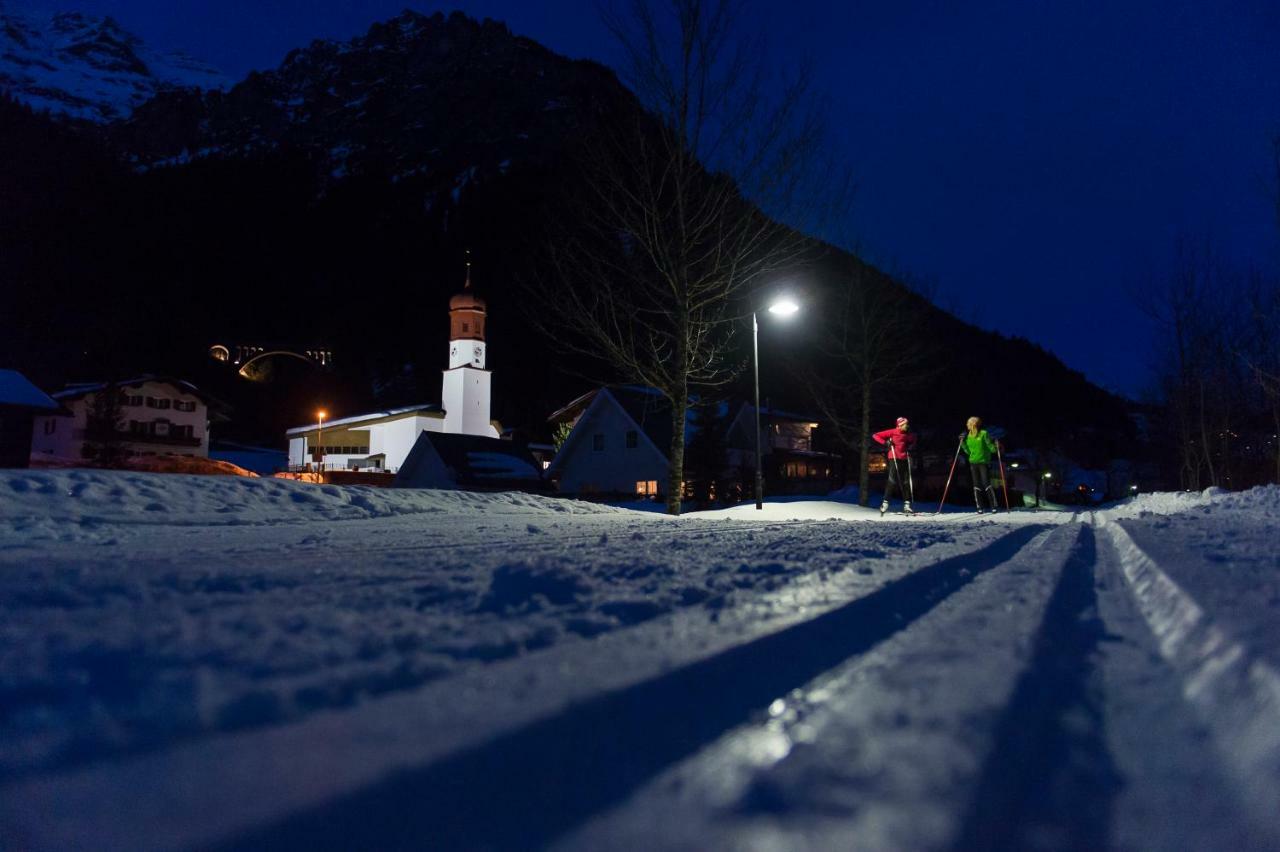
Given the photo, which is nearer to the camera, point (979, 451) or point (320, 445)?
point (979, 451)

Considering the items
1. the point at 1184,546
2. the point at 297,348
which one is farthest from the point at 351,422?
the point at 1184,546

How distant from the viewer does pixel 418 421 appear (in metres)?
60.9

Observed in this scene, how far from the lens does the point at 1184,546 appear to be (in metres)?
3.11

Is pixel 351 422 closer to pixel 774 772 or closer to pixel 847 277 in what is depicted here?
pixel 847 277

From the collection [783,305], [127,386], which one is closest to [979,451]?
[783,305]

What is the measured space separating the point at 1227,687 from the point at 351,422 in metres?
67.3

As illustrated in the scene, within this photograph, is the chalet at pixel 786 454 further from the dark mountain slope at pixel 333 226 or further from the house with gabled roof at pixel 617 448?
the dark mountain slope at pixel 333 226

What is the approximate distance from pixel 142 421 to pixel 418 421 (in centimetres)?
2035

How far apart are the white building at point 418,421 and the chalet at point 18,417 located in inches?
1062

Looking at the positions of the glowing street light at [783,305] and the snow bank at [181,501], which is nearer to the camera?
the snow bank at [181,501]

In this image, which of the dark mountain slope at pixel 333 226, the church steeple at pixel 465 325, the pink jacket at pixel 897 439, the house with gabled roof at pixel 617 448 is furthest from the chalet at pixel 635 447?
the dark mountain slope at pixel 333 226

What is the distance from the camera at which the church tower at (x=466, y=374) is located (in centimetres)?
6241

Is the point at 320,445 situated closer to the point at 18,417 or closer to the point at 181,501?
the point at 18,417

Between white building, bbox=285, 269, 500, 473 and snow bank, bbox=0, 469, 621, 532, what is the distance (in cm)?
5528
